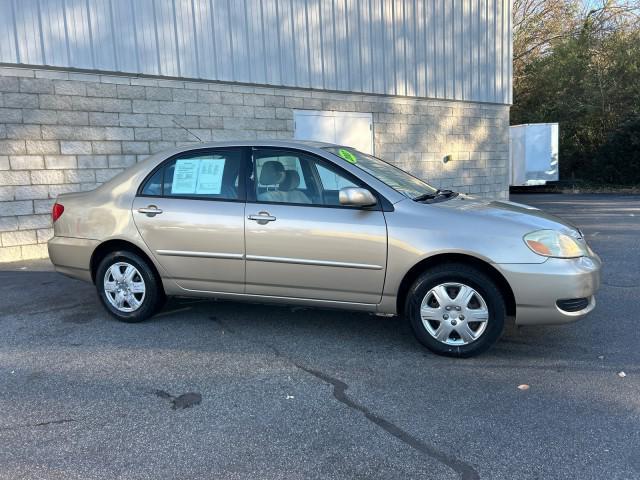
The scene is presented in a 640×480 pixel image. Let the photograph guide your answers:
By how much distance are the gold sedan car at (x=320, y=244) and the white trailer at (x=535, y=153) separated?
50.2 ft

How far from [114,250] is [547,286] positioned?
3.67m

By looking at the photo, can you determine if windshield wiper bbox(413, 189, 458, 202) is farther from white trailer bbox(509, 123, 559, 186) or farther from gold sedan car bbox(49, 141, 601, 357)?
white trailer bbox(509, 123, 559, 186)

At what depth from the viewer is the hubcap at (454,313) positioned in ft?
12.7

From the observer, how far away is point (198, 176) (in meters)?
4.69

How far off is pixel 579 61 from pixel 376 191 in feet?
71.2

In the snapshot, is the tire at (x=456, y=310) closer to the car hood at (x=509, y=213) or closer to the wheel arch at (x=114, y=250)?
the car hood at (x=509, y=213)

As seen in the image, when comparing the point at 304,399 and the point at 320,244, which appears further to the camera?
the point at 320,244

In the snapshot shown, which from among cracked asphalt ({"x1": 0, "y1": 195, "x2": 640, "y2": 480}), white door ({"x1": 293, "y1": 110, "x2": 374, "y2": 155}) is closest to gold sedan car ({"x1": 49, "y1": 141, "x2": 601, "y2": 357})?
cracked asphalt ({"x1": 0, "y1": 195, "x2": 640, "y2": 480})

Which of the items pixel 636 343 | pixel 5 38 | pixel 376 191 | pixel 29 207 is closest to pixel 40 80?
pixel 5 38

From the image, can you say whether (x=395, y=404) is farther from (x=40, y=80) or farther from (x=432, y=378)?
(x=40, y=80)

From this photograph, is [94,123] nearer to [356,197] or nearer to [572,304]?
[356,197]

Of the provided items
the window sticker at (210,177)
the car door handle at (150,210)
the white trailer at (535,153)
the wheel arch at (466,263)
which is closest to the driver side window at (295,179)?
the window sticker at (210,177)

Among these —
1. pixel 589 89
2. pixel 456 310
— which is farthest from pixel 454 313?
pixel 589 89

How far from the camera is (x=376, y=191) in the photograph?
4.12m
